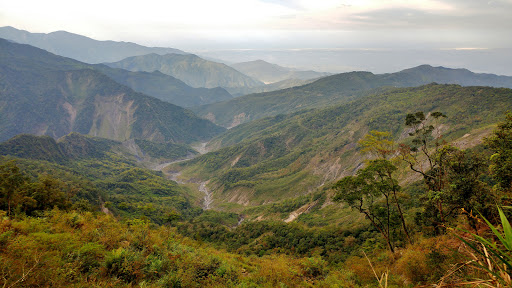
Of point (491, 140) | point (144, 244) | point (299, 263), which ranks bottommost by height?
point (299, 263)

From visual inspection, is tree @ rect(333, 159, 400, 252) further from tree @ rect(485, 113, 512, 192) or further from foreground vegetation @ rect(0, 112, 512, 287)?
tree @ rect(485, 113, 512, 192)

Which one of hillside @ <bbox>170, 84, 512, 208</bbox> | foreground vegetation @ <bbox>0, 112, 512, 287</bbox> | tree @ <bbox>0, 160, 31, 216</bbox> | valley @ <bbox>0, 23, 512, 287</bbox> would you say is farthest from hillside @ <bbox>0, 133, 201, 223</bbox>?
foreground vegetation @ <bbox>0, 112, 512, 287</bbox>

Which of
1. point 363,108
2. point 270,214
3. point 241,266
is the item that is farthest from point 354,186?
point 363,108

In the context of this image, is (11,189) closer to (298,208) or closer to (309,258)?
(309,258)

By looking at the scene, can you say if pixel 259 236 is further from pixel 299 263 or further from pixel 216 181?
pixel 216 181

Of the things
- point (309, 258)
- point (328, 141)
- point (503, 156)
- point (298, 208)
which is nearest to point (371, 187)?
point (309, 258)

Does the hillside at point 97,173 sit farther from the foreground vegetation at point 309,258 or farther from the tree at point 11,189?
the foreground vegetation at point 309,258

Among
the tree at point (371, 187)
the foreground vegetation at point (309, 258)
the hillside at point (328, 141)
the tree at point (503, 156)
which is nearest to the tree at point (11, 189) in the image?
the foreground vegetation at point (309, 258)

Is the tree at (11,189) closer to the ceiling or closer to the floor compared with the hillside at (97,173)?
closer to the ceiling
